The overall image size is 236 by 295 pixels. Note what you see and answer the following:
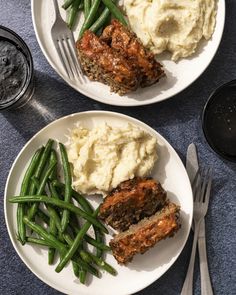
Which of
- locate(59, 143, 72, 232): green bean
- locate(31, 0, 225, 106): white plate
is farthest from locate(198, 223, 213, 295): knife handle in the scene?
locate(31, 0, 225, 106): white plate

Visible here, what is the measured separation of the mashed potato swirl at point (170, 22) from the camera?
359 centimetres

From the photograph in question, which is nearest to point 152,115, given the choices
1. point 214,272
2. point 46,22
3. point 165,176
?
point 165,176

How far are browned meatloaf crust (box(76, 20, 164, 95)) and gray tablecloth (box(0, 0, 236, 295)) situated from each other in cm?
41

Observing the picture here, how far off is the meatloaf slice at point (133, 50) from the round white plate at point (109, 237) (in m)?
0.37

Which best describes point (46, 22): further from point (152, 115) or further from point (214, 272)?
point (214, 272)

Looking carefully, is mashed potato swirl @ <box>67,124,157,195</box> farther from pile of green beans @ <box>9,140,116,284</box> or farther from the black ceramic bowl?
the black ceramic bowl

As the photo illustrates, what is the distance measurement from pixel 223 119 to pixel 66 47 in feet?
4.22

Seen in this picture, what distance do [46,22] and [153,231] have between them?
5.57ft

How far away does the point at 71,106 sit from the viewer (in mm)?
3912

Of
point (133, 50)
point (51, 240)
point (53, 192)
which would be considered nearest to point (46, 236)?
point (51, 240)

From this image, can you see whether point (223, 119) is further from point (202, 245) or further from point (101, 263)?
point (101, 263)

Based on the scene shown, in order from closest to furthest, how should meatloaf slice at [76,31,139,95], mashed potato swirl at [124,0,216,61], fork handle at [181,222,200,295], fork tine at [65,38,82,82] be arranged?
meatloaf slice at [76,31,139,95] → mashed potato swirl at [124,0,216,61] → fork tine at [65,38,82,82] → fork handle at [181,222,200,295]

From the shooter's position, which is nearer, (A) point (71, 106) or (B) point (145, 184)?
(B) point (145, 184)

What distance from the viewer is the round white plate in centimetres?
368
